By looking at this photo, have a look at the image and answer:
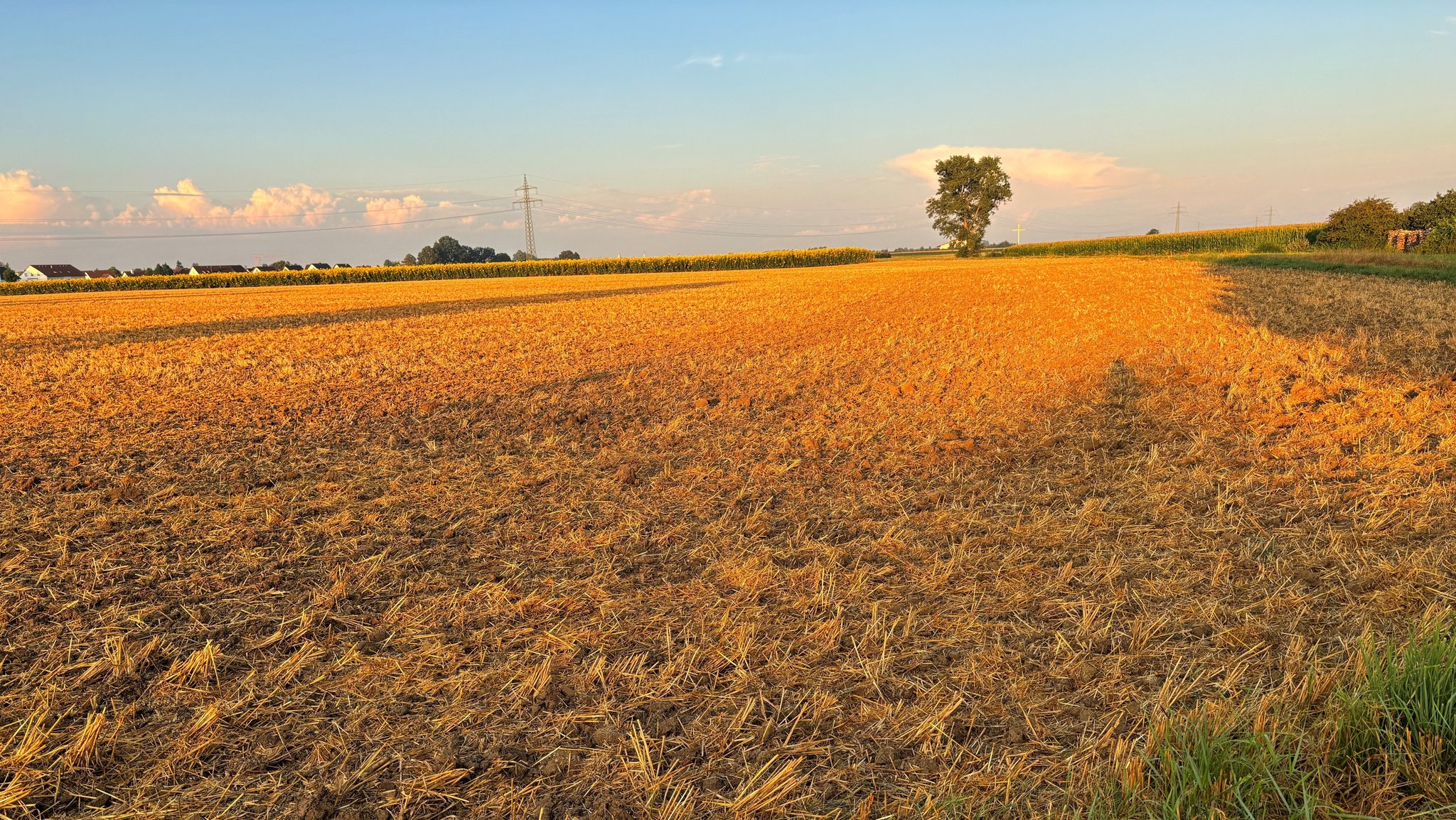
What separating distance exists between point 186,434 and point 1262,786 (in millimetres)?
9714

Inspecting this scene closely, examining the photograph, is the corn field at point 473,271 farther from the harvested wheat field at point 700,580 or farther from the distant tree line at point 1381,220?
the harvested wheat field at point 700,580

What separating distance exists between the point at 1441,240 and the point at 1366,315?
108 feet

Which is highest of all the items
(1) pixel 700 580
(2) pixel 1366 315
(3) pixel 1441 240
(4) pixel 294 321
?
(3) pixel 1441 240

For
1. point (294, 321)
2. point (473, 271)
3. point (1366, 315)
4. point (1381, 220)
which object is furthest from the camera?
point (473, 271)

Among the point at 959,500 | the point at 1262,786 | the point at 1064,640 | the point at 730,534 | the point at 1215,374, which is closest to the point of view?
the point at 1262,786

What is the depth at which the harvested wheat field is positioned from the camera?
3.08 meters

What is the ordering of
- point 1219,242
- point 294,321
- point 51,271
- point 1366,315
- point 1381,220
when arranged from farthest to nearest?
point 51,271, point 1219,242, point 1381,220, point 294,321, point 1366,315

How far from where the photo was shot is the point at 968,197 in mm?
100500

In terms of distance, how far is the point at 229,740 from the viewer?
3.29 metres

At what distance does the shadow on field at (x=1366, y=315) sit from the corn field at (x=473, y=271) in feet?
182

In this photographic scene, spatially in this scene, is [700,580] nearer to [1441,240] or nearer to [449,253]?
[1441,240]

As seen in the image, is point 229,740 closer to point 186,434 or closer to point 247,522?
point 247,522

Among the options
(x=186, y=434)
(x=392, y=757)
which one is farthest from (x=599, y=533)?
(x=186, y=434)

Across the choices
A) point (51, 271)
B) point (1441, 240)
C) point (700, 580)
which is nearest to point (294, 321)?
point (700, 580)
